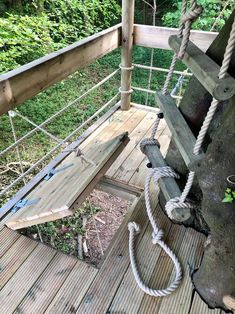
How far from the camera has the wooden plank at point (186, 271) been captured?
132cm

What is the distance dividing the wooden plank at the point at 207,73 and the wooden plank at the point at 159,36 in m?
1.15

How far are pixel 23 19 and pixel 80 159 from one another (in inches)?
116

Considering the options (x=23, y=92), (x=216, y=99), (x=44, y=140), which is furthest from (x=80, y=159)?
(x=44, y=140)

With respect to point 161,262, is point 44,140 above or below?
below

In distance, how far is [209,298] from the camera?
1.32 m

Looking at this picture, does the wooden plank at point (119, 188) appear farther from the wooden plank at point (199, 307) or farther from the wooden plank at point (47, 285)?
the wooden plank at point (199, 307)

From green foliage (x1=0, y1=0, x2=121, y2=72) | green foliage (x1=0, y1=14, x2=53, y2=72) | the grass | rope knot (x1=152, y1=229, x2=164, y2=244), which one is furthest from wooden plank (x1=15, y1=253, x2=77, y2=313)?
green foliage (x1=0, y1=0, x2=121, y2=72)

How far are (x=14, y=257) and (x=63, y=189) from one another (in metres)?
0.45

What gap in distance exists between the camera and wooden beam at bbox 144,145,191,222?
1297 millimetres

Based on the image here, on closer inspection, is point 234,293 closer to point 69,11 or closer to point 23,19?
point 23,19

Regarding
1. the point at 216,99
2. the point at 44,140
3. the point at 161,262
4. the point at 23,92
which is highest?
the point at 216,99

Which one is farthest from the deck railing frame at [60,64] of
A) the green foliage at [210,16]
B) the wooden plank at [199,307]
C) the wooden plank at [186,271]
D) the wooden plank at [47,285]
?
the green foliage at [210,16]

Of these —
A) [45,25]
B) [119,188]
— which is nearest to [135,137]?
[119,188]

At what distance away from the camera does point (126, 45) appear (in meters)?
2.62
